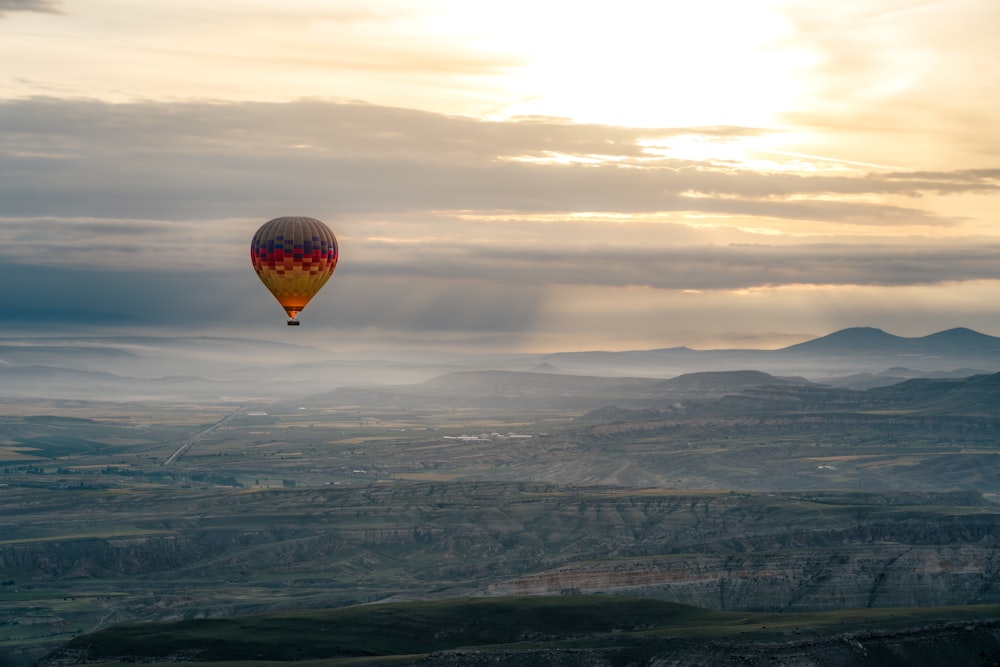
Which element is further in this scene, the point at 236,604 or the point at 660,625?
the point at 236,604

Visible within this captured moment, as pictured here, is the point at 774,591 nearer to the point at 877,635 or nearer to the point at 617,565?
the point at 617,565

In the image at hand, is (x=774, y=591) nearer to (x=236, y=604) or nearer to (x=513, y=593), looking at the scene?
(x=513, y=593)

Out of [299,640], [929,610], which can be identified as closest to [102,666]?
[299,640]

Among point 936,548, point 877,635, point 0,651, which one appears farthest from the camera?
point 936,548

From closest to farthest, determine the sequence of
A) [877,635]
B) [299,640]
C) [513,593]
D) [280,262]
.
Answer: [877,635]
[299,640]
[280,262]
[513,593]

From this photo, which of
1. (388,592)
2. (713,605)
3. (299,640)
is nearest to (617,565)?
(713,605)

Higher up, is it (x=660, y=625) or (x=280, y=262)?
(x=280, y=262)
